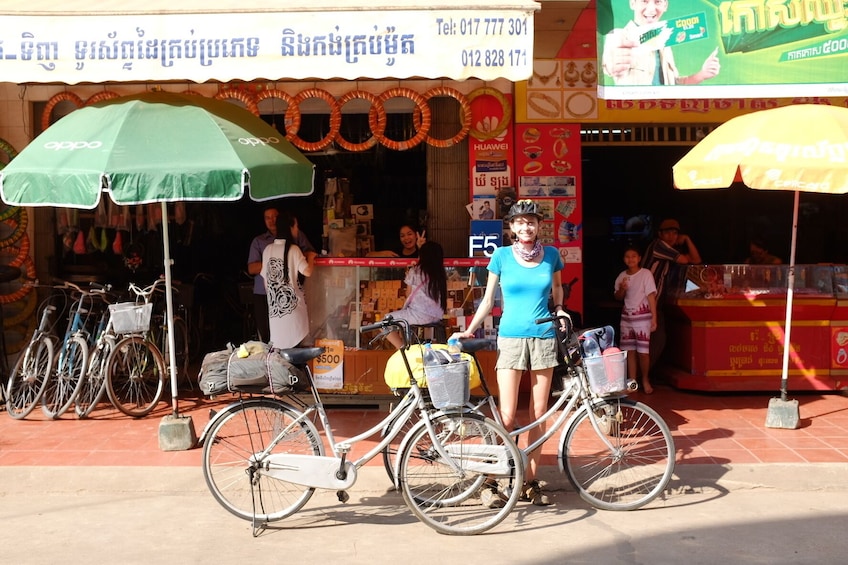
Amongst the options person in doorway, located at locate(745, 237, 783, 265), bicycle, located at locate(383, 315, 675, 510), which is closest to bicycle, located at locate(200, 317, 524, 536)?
bicycle, located at locate(383, 315, 675, 510)

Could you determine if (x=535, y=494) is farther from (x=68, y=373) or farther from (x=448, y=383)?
(x=68, y=373)

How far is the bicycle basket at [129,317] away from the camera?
317 inches

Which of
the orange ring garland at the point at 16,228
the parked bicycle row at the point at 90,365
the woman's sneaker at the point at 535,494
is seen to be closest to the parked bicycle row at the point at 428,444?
the woman's sneaker at the point at 535,494

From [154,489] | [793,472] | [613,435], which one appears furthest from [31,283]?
[793,472]

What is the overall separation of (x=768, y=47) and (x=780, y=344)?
319cm

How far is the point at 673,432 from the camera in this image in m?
7.73

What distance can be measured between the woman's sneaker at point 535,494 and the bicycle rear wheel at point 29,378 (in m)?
4.76

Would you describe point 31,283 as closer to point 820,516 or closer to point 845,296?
point 820,516

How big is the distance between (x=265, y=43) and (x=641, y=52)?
3.17 m

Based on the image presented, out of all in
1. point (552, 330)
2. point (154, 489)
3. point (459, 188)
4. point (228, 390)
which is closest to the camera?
point (228, 390)

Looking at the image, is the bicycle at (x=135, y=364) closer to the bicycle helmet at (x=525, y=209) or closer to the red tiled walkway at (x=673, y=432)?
the red tiled walkway at (x=673, y=432)

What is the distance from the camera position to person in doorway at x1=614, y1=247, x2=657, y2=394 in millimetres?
9234

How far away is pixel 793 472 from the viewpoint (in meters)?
6.53

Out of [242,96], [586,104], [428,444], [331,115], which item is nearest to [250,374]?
[428,444]
